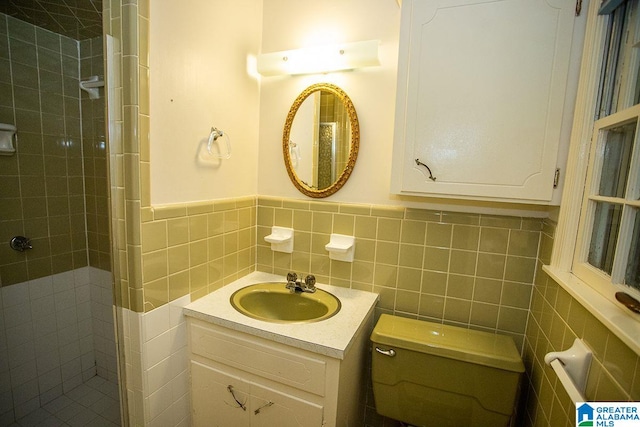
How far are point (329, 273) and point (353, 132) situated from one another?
745mm

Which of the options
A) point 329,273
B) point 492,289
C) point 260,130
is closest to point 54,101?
point 260,130

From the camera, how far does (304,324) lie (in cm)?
114

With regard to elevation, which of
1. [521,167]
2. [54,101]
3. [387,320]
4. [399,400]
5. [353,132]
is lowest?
[399,400]

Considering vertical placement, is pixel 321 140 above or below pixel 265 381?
above

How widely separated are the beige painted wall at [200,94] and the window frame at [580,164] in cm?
136

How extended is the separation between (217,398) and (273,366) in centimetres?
36

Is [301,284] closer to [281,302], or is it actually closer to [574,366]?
[281,302]

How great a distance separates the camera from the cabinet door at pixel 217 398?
3.90 feet

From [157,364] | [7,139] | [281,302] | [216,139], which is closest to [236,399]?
[157,364]

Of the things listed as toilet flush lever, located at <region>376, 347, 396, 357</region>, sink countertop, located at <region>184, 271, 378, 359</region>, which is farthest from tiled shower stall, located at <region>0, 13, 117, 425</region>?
toilet flush lever, located at <region>376, 347, 396, 357</region>

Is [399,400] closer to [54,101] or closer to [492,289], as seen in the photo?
[492,289]

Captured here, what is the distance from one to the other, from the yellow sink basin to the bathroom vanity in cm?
9

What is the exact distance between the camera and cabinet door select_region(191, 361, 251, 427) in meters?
1.19

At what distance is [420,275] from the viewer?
1.39m
